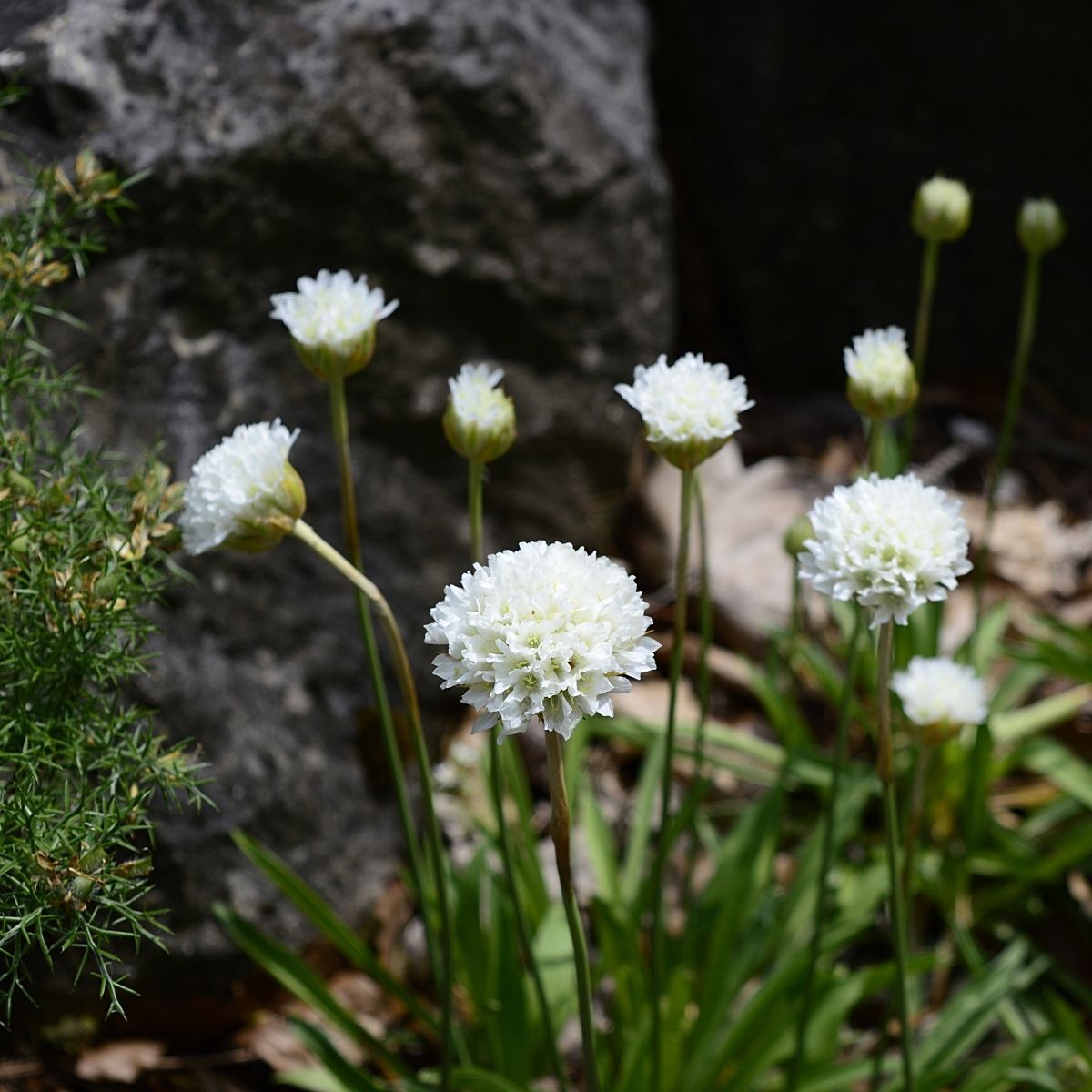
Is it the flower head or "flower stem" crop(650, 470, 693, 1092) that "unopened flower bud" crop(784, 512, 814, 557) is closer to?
"flower stem" crop(650, 470, 693, 1092)

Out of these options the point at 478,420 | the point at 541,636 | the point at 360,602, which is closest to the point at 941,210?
the point at 478,420

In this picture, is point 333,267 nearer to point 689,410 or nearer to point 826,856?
point 689,410

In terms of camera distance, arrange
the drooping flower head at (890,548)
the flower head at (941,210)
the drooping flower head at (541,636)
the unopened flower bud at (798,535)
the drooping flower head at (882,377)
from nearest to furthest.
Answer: the drooping flower head at (541,636), the drooping flower head at (890,548), the drooping flower head at (882,377), the unopened flower bud at (798,535), the flower head at (941,210)

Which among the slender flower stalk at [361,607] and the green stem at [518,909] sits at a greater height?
the slender flower stalk at [361,607]

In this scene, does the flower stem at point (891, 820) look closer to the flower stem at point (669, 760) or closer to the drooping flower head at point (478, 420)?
the flower stem at point (669, 760)

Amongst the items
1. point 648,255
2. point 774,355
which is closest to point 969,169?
point 774,355

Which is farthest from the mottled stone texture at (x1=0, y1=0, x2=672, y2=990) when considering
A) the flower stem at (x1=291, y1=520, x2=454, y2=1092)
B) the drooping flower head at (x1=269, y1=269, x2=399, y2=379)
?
the drooping flower head at (x1=269, y1=269, x2=399, y2=379)

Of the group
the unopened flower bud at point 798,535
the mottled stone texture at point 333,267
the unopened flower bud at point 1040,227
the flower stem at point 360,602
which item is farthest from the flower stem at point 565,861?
the unopened flower bud at point 1040,227
